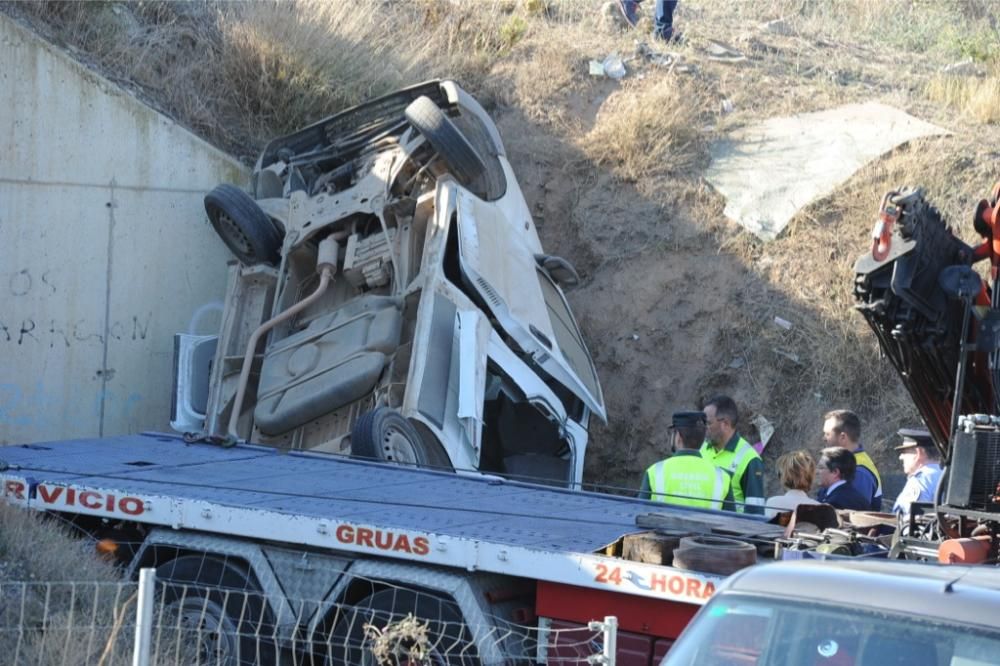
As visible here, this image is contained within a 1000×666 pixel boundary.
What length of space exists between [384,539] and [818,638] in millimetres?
2919

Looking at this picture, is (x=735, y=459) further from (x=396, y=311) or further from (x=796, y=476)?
(x=396, y=311)

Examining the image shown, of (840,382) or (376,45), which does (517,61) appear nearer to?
(376,45)

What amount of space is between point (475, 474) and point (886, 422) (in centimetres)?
464

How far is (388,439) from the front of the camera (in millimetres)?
8852

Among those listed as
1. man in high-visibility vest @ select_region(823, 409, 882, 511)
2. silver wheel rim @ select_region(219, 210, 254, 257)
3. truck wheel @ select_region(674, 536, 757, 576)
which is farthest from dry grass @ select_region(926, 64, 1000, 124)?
truck wheel @ select_region(674, 536, 757, 576)

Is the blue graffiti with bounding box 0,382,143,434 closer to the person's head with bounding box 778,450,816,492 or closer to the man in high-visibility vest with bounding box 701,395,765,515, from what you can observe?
the man in high-visibility vest with bounding box 701,395,765,515

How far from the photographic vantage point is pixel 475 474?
Answer: 852 centimetres

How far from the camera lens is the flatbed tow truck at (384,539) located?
17.8 ft

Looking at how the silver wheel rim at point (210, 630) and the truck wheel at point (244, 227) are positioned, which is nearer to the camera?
the silver wheel rim at point (210, 630)

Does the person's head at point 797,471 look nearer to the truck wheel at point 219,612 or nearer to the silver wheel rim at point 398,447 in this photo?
the silver wheel rim at point 398,447

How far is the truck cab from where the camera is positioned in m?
9.51

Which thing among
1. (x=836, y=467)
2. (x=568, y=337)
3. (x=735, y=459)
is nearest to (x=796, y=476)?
(x=836, y=467)

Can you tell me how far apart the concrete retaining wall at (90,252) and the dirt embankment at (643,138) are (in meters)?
1.12

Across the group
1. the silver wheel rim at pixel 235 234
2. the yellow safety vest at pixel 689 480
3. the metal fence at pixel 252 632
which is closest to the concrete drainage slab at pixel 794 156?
the silver wheel rim at pixel 235 234
